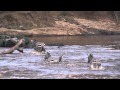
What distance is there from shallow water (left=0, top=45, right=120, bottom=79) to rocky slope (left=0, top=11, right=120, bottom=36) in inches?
34.5

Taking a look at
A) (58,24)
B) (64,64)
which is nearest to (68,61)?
(64,64)

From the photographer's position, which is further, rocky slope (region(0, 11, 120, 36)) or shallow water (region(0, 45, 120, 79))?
rocky slope (region(0, 11, 120, 36))

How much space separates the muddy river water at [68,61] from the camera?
629 centimetres

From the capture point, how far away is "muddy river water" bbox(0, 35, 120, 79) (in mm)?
6289

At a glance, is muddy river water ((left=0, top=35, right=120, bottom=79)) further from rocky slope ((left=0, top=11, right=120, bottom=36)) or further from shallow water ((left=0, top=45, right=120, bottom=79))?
rocky slope ((left=0, top=11, right=120, bottom=36))

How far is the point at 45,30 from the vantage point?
1170cm

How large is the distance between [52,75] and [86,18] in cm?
527

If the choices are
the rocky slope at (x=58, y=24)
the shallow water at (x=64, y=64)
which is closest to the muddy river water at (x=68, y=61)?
the shallow water at (x=64, y=64)

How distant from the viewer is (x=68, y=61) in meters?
8.09

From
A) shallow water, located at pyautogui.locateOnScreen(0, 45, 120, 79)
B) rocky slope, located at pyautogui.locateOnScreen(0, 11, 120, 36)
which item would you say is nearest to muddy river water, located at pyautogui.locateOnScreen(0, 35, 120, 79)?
shallow water, located at pyautogui.locateOnScreen(0, 45, 120, 79)

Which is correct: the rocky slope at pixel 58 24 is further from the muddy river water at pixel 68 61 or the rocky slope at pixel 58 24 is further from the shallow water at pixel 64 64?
the shallow water at pixel 64 64

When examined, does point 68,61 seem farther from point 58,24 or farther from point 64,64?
point 58,24
